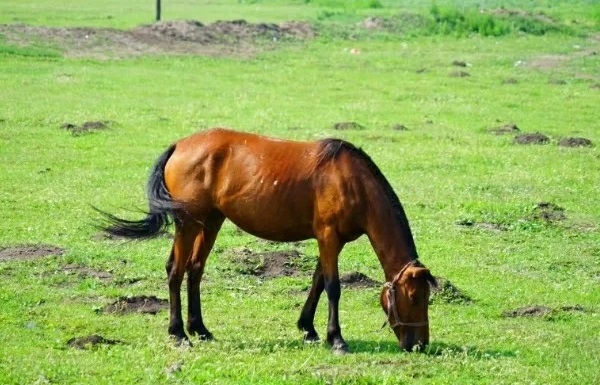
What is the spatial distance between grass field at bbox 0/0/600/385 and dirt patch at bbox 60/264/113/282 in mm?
47

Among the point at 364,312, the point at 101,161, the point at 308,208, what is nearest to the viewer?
the point at 308,208

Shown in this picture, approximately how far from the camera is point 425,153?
79.0 feet

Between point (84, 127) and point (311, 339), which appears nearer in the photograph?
point (311, 339)

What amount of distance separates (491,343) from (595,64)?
27.5 meters

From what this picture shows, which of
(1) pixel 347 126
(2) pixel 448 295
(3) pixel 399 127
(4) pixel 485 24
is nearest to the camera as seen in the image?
(2) pixel 448 295

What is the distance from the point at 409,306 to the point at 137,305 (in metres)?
3.27

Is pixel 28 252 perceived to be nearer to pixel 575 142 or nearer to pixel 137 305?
pixel 137 305

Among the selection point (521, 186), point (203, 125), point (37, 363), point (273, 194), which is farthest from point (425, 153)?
point (37, 363)

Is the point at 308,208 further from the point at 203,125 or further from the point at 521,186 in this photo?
the point at 203,125

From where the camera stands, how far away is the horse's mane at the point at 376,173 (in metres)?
11.9

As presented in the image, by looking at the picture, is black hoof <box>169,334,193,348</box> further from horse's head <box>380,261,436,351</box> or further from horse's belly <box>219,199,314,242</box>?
horse's head <box>380,261,436,351</box>

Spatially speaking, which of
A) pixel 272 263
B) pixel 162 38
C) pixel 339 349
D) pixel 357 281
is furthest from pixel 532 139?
pixel 162 38

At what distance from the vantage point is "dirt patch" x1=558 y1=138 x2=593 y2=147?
25328 mm

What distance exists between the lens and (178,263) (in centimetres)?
1241
